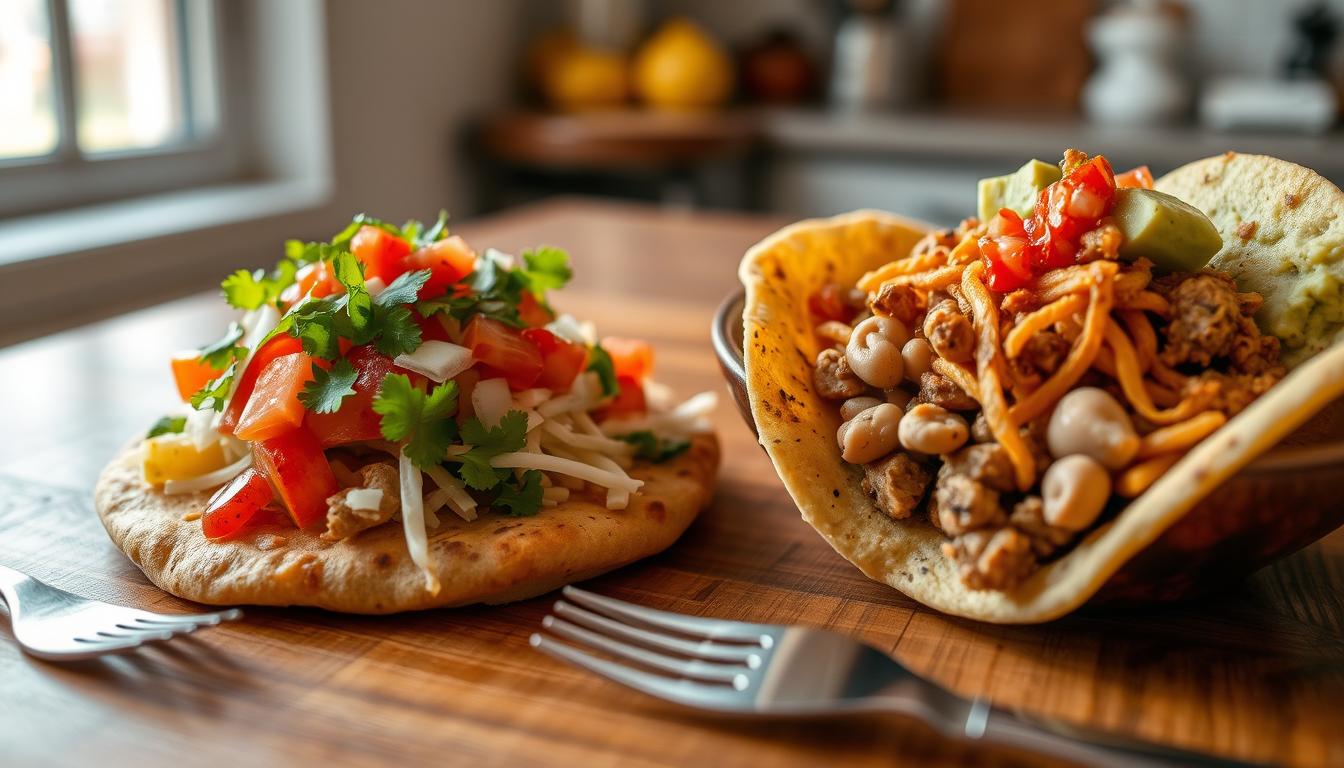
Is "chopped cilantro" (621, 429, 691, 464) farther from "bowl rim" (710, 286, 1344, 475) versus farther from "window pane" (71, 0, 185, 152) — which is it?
"window pane" (71, 0, 185, 152)

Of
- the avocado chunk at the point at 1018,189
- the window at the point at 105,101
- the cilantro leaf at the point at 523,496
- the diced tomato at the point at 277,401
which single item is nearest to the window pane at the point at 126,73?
the window at the point at 105,101

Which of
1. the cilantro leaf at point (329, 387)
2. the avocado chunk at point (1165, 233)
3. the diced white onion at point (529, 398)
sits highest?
the avocado chunk at point (1165, 233)

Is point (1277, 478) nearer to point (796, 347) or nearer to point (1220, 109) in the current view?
point (796, 347)

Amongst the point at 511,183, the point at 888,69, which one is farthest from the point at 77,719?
the point at 888,69

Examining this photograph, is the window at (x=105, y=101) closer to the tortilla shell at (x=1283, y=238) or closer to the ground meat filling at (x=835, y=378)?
the ground meat filling at (x=835, y=378)

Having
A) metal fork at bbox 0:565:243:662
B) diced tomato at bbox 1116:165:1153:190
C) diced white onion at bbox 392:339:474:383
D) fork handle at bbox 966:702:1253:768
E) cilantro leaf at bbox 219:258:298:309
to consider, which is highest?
diced tomato at bbox 1116:165:1153:190

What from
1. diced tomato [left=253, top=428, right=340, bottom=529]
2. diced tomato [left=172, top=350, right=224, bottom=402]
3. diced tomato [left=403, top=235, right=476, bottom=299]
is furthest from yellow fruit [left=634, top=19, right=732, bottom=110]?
diced tomato [left=253, top=428, right=340, bottom=529]
